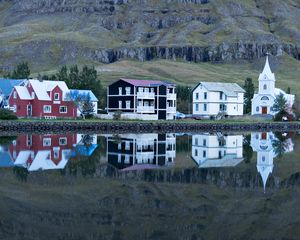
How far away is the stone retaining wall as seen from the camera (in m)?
66.1

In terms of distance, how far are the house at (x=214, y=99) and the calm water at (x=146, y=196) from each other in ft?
185

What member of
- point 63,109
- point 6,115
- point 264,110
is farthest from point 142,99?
point 264,110

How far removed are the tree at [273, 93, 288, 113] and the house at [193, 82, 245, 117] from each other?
6.26m

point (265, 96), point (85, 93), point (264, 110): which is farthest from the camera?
point (264, 110)

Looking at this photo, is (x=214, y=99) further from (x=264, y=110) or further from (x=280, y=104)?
(x=264, y=110)

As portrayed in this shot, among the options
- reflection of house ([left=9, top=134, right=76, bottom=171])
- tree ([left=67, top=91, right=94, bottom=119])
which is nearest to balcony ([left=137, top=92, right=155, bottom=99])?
tree ([left=67, top=91, right=94, bottom=119])

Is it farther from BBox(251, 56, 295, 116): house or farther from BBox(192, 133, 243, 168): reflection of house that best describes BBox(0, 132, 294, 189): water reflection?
BBox(251, 56, 295, 116): house

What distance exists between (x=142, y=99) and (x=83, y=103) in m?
10.4

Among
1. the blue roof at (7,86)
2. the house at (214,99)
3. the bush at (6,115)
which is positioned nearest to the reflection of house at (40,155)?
the bush at (6,115)

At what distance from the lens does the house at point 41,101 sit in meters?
81.3

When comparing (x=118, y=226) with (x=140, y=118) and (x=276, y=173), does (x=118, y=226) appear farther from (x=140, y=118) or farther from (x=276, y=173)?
(x=140, y=118)

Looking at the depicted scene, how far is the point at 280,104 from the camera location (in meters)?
96.8

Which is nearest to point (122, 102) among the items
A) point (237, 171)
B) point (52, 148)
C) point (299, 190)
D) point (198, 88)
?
point (198, 88)

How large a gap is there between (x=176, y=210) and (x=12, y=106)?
65.2 metres
